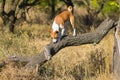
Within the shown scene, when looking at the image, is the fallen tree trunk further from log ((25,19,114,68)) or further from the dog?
the dog

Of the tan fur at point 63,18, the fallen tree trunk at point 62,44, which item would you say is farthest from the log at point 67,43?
the tan fur at point 63,18

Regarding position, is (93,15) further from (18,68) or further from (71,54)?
(18,68)

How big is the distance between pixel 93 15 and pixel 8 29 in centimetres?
847

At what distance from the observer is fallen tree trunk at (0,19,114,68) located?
9.26m

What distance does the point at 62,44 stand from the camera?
9648 mm

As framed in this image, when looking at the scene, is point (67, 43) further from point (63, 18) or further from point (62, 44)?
point (63, 18)

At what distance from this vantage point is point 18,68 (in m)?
8.80

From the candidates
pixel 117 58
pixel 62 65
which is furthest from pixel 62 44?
pixel 117 58

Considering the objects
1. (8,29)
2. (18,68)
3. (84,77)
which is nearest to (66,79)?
(84,77)

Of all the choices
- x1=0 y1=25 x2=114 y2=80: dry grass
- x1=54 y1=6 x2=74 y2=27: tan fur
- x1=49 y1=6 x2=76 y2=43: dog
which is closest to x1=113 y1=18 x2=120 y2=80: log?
x1=0 y1=25 x2=114 y2=80: dry grass

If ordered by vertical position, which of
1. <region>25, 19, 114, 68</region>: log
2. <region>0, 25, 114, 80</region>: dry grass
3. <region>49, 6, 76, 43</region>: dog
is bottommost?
<region>0, 25, 114, 80</region>: dry grass

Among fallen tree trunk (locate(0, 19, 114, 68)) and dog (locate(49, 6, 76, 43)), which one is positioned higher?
dog (locate(49, 6, 76, 43))

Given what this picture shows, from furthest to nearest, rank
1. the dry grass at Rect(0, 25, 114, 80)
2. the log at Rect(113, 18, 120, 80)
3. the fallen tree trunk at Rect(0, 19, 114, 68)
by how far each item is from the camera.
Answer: the fallen tree trunk at Rect(0, 19, 114, 68) < the log at Rect(113, 18, 120, 80) < the dry grass at Rect(0, 25, 114, 80)

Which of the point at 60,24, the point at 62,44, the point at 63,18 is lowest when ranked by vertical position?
the point at 62,44
